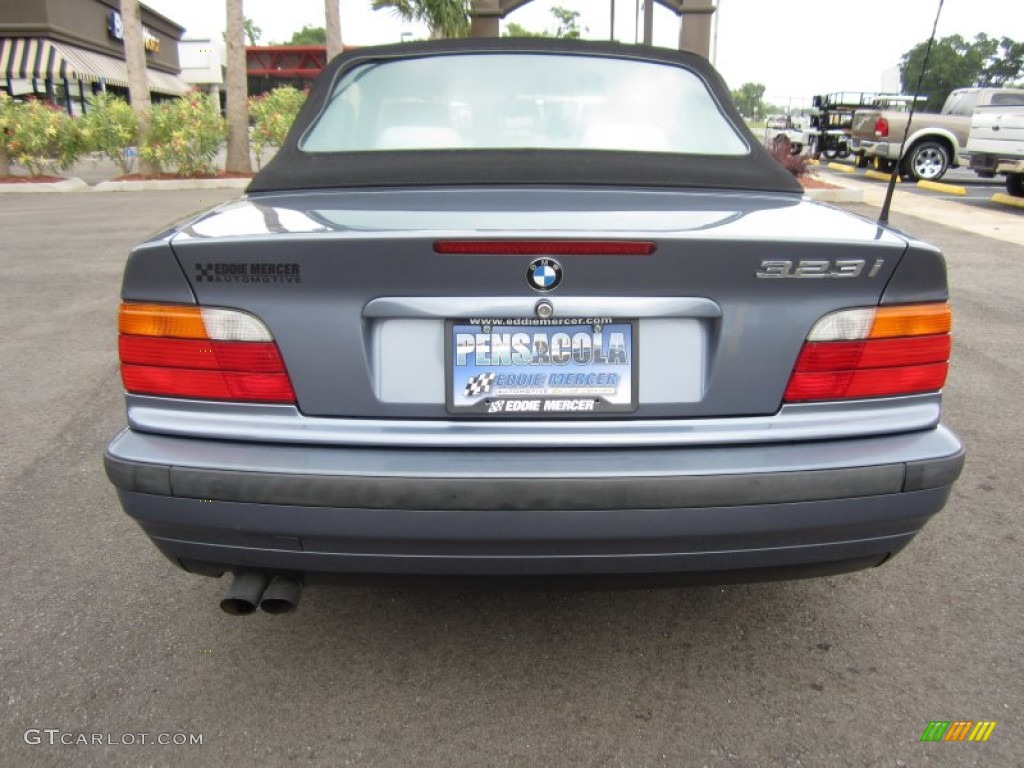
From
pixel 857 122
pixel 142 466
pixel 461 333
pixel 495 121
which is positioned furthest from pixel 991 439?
pixel 857 122

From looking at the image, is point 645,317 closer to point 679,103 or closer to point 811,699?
point 811,699

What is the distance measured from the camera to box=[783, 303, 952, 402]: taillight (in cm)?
196

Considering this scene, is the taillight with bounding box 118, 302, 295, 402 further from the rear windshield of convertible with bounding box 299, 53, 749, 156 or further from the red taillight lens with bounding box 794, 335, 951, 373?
the red taillight lens with bounding box 794, 335, 951, 373

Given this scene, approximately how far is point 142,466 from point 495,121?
1.70m

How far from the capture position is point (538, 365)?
1.89 metres

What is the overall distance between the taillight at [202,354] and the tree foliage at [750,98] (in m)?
122

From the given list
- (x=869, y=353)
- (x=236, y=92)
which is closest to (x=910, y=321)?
(x=869, y=353)

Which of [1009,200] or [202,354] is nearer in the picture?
[202,354]

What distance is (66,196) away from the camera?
16.4 metres

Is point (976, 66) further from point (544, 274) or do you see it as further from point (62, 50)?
point (544, 274)

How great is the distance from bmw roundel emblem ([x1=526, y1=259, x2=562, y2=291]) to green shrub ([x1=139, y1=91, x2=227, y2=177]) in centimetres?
1855

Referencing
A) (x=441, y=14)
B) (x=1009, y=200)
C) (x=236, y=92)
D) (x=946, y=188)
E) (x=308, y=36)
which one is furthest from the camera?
(x=308, y=36)

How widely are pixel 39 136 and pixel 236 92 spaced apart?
13.9ft

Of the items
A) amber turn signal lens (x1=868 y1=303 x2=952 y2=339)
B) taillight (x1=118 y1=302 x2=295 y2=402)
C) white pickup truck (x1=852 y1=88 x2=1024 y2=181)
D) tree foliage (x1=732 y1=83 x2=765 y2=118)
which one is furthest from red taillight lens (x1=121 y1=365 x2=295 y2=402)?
tree foliage (x1=732 y1=83 x2=765 y2=118)
